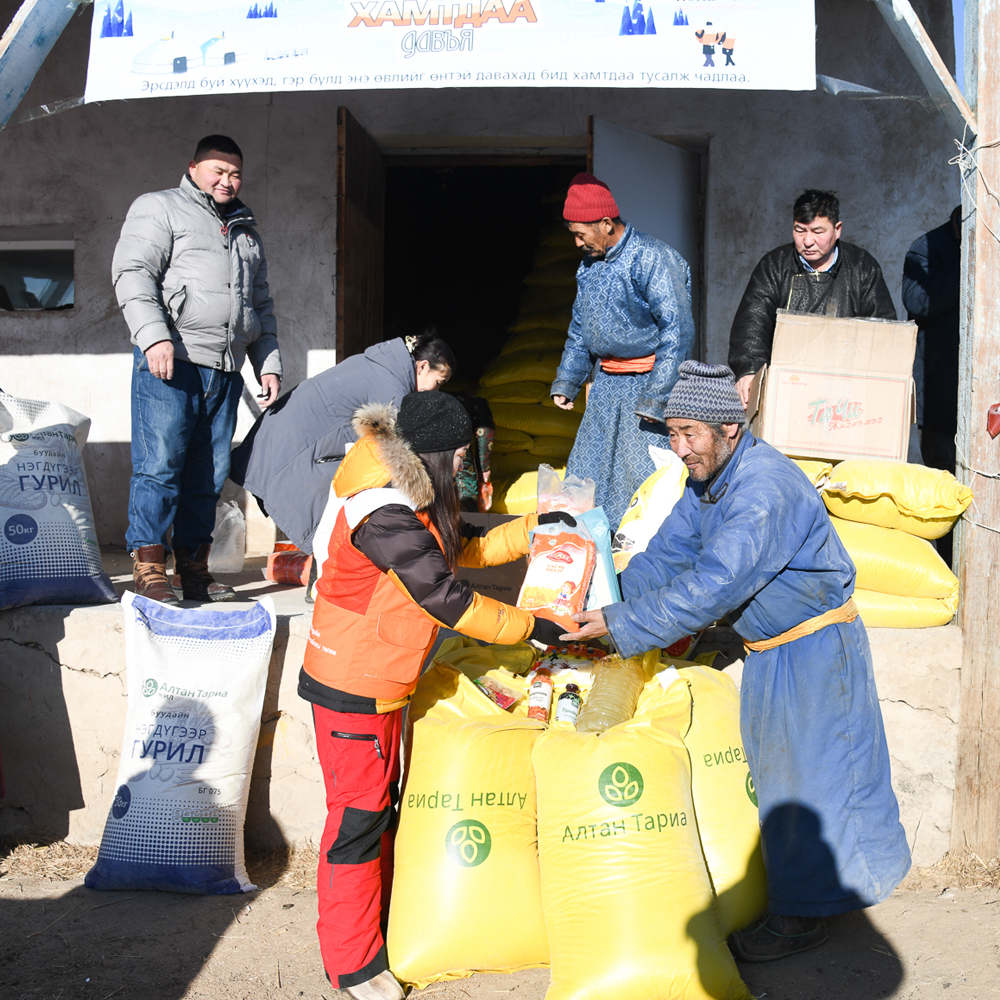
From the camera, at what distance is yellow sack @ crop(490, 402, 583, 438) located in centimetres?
507

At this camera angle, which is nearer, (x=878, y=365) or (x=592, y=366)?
(x=878, y=365)

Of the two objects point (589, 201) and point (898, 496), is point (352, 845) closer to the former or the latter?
point (898, 496)

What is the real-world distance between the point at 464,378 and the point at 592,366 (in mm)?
3812

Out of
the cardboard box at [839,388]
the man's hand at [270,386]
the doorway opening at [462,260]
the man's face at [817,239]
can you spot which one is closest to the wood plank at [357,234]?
the man's hand at [270,386]

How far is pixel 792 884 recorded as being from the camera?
2.52 m

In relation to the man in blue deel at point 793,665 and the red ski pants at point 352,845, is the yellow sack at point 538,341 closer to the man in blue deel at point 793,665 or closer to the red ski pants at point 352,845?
the man in blue deel at point 793,665

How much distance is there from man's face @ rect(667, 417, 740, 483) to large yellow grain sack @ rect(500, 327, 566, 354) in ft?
9.17

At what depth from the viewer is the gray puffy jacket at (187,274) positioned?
327 centimetres

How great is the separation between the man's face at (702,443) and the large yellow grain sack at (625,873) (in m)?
0.76


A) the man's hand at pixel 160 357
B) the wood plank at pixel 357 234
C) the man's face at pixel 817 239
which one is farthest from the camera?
the wood plank at pixel 357 234

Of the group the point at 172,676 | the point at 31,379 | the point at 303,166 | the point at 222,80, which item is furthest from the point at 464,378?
the point at 172,676

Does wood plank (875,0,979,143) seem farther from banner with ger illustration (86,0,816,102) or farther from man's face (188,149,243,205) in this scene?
man's face (188,149,243,205)

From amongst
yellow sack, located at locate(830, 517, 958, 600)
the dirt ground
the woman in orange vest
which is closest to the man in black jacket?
yellow sack, located at locate(830, 517, 958, 600)

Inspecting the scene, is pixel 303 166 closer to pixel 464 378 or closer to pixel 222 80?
pixel 222 80
